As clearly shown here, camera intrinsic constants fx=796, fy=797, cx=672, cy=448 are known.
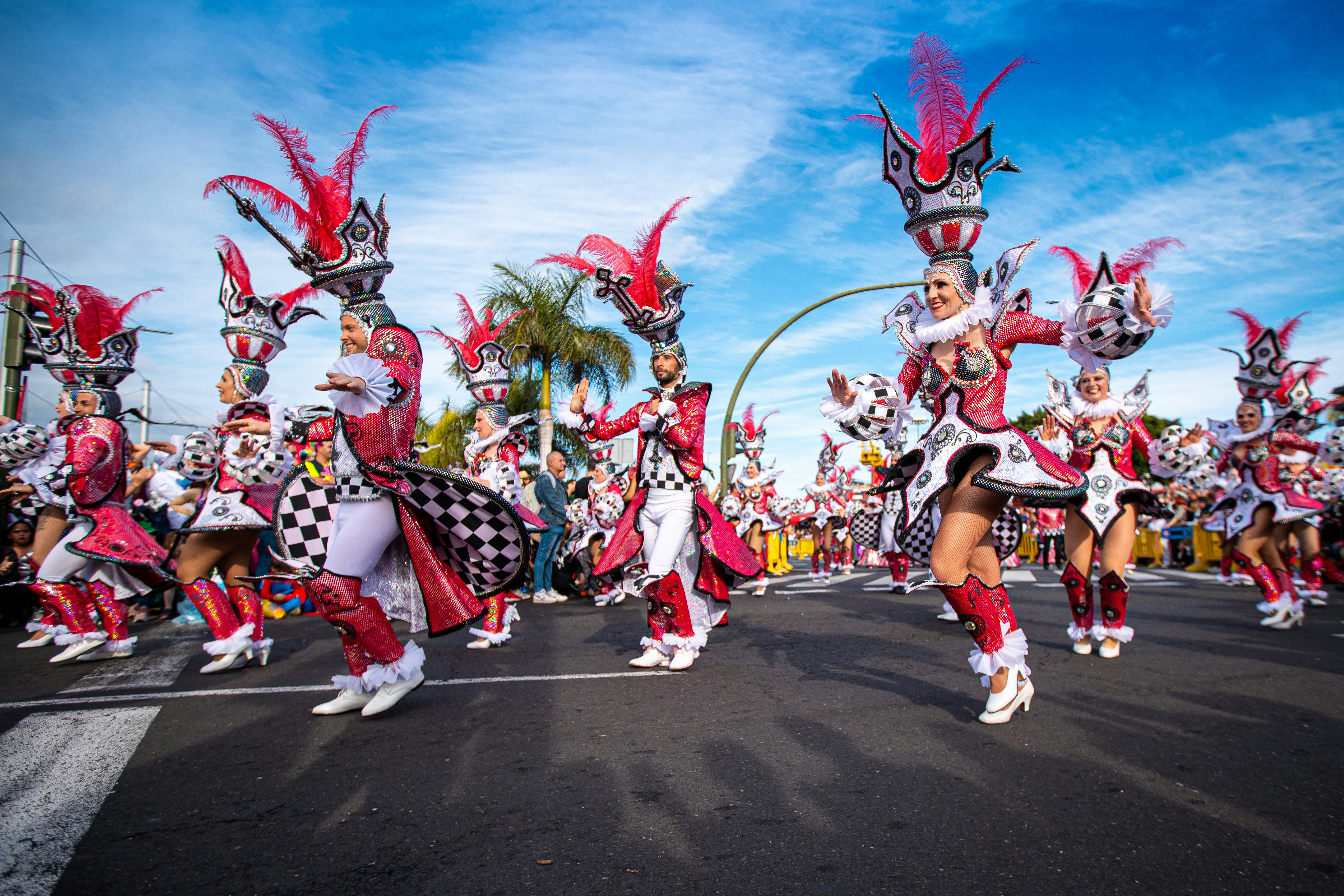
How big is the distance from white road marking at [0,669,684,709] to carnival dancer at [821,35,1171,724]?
218 cm

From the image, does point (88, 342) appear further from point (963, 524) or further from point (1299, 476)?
point (1299, 476)

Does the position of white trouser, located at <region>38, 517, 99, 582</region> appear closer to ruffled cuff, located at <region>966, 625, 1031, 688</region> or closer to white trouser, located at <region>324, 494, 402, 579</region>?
white trouser, located at <region>324, 494, 402, 579</region>

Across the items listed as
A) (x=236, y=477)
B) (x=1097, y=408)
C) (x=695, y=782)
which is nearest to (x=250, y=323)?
(x=236, y=477)

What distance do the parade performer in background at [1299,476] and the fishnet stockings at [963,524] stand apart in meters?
5.77

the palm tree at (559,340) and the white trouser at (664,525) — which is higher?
the palm tree at (559,340)

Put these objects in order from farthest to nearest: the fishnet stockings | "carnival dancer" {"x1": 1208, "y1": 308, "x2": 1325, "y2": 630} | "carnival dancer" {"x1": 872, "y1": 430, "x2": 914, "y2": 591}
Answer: "carnival dancer" {"x1": 872, "y1": 430, "x2": 914, "y2": 591} → "carnival dancer" {"x1": 1208, "y1": 308, "x2": 1325, "y2": 630} → the fishnet stockings

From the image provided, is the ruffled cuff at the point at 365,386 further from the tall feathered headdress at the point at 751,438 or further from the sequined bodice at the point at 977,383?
the tall feathered headdress at the point at 751,438

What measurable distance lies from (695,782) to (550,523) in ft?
27.5

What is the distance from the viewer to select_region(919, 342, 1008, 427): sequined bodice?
164 inches

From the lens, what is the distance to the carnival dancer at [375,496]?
4.14 metres

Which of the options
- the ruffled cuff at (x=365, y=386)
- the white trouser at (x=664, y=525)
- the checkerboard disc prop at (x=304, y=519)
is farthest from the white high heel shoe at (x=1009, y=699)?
the checkerboard disc prop at (x=304, y=519)

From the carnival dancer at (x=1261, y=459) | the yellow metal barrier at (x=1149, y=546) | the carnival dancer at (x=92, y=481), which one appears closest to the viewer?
the carnival dancer at (x=92, y=481)

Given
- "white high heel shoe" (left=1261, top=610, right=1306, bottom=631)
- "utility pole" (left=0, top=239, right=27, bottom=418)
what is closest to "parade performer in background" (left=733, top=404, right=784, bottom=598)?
"white high heel shoe" (left=1261, top=610, right=1306, bottom=631)

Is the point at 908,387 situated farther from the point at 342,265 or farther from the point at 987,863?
the point at 342,265
